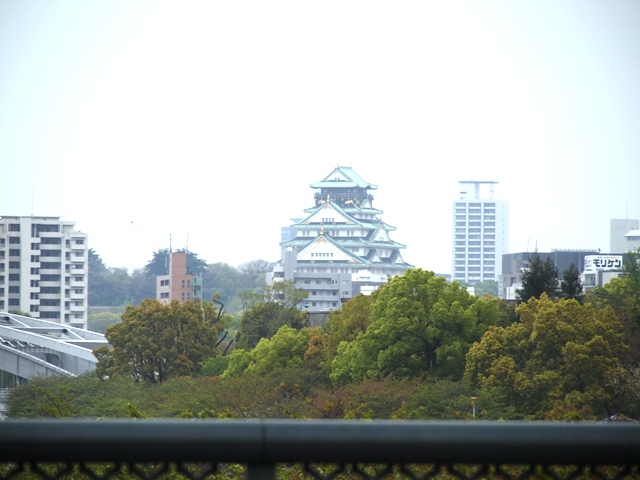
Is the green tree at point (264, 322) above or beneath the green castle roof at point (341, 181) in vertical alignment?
beneath

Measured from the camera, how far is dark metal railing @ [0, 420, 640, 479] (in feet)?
9.99

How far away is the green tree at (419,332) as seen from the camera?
3506 cm

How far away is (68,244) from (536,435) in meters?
99.9

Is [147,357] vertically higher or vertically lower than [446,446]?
lower

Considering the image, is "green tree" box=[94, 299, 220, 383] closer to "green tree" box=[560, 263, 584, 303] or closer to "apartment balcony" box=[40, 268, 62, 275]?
"green tree" box=[560, 263, 584, 303]

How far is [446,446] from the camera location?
312 centimetres

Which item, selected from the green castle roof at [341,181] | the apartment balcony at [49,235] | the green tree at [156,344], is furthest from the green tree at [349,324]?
the green castle roof at [341,181]

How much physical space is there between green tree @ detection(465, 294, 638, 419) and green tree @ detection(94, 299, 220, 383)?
18048mm

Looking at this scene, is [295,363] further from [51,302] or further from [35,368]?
[51,302]

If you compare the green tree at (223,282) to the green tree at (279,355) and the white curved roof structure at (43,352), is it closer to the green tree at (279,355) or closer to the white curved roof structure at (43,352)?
the white curved roof structure at (43,352)

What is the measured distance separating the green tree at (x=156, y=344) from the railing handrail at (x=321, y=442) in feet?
141

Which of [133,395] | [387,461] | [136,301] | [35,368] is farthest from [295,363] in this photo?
[136,301]

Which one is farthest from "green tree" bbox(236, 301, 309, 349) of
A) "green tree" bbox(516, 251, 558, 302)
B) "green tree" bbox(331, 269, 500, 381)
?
"green tree" bbox(331, 269, 500, 381)

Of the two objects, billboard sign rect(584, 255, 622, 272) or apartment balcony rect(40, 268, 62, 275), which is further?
apartment balcony rect(40, 268, 62, 275)
